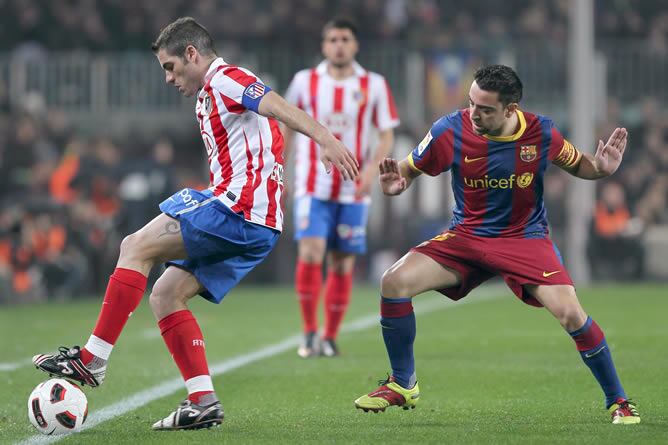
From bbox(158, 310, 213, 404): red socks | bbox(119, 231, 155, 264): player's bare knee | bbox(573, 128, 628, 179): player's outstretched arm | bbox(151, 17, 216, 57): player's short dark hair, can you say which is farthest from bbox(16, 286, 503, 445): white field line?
bbox(573, 128, 628, 179): player's outstretched arm

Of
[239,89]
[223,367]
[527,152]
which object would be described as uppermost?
[239,89]

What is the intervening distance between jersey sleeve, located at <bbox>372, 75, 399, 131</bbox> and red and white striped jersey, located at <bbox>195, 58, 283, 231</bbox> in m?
3.41

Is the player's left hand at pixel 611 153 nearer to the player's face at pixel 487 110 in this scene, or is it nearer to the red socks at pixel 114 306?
the player's face at pixel 487 110

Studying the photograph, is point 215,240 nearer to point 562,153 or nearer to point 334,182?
point 562,153

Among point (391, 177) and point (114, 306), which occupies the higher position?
point (391, 177)

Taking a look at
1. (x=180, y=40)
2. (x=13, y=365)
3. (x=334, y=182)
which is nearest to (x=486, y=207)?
(x=180, y=40)

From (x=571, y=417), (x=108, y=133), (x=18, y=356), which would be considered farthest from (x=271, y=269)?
(x=571, y=417)

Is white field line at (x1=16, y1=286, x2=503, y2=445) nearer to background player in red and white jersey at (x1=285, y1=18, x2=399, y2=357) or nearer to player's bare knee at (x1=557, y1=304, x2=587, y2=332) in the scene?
background player in red and white jersey at (x1=285, y1=18, x2=399, y2=357)

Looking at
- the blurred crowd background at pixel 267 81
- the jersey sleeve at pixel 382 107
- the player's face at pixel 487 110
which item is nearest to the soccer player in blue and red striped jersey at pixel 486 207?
the player's face at pixel 487 110

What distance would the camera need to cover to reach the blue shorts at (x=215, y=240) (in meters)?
5.69

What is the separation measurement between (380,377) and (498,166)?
6.67 feet

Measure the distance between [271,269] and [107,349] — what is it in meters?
12.8

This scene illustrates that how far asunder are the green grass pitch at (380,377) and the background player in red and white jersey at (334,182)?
408 millimetres

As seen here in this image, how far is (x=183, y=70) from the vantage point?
584 cm
